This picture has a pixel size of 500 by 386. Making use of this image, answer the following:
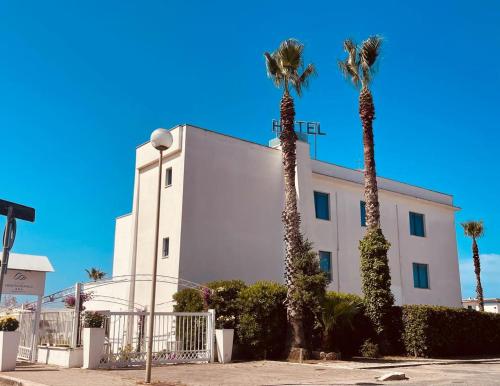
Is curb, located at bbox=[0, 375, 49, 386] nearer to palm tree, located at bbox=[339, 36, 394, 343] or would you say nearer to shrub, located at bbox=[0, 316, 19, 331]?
shrub, located at bbox=[0, 316, 19, 331]

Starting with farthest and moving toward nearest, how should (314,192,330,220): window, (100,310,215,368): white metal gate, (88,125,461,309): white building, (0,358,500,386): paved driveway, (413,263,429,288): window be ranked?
1. (413,263,429,288): window
2. (314,192,330,220): window
3. (88,125,461,309): white building
4. (100,310,215,368): white metal gate
5. (0,358,500,386): paved driveway

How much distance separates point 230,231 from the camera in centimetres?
2247

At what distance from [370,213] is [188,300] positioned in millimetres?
7911

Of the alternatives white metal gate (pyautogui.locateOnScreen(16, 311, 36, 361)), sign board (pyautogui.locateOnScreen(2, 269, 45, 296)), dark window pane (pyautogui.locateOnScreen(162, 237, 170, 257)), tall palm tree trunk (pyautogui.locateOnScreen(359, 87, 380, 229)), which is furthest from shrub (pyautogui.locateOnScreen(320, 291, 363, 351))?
white metal gate (pyautogui.locateOnScreen(16, 311, 36, 361))

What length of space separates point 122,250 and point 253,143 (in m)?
8.63

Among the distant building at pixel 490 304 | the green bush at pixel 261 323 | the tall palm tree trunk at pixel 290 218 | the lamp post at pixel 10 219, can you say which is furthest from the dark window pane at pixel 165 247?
the distant building at pixel 490 304

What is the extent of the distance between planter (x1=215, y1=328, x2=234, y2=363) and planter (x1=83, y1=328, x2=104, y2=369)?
3.84m

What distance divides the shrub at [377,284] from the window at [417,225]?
425 inches

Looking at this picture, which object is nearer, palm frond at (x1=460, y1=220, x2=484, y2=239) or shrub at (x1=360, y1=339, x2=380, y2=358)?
shrub at (x1=360, y1=339, x2=380, y2=358)

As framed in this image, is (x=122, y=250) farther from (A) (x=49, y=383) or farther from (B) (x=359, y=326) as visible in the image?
(A) (x=49, y=383)

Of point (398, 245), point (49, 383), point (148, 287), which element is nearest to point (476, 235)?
point (398, 245)

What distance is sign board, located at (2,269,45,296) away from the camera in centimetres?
1620

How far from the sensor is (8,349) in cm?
1403

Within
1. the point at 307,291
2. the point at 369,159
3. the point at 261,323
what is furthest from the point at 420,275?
the point at 261,323
